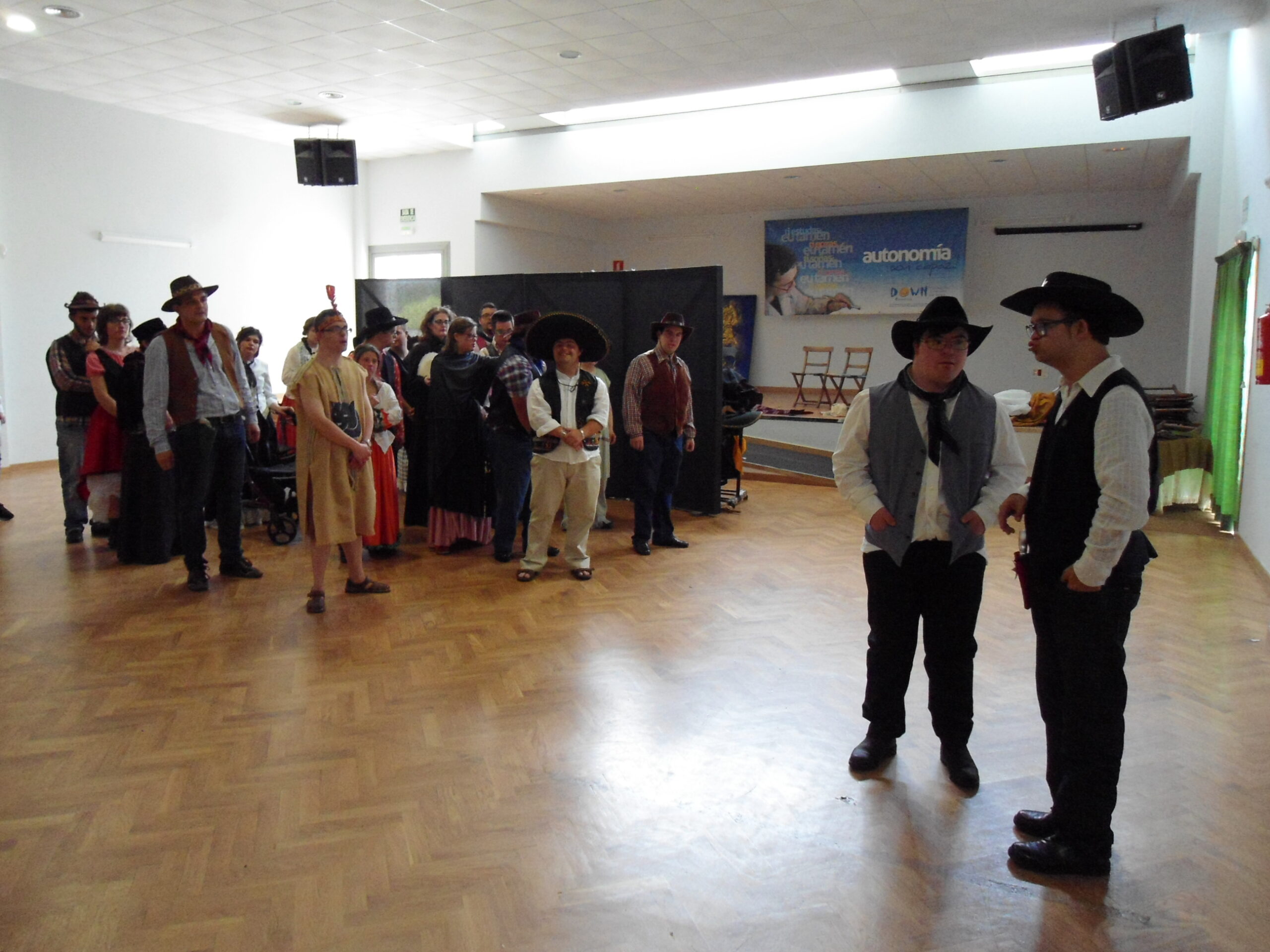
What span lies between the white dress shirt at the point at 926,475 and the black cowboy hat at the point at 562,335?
257cm

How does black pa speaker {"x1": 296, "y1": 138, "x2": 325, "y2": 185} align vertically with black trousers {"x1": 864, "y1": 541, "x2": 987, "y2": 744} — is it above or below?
above

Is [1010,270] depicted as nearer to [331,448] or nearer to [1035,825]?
[331,448]

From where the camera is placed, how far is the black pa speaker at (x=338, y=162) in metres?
10.7

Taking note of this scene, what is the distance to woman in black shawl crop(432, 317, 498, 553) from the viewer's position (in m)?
5.91

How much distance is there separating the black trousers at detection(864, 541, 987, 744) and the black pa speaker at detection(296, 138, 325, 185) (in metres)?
9.87

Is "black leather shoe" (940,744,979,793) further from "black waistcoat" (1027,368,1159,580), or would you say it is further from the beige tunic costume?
the beige tunic costume

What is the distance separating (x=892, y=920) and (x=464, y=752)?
153 centimetres

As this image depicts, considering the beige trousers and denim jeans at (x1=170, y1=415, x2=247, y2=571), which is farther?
the beige trousers

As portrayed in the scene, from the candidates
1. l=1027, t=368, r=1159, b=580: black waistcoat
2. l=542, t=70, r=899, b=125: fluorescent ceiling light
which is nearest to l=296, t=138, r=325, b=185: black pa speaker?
l=542, t=70, r=899, b=125: fluorescent ceiling light

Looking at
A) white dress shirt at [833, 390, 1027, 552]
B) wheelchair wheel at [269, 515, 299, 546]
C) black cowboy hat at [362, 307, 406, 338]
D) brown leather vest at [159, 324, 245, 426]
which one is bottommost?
wheelchair wheel at [269, 515, 299, 546]

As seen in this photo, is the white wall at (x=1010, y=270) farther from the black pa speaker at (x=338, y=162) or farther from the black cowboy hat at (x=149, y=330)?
the black cowboy hat at (x=149, y=330)

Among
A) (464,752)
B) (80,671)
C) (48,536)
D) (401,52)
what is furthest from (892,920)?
(401,52)

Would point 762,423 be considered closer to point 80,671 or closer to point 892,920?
point 80,671

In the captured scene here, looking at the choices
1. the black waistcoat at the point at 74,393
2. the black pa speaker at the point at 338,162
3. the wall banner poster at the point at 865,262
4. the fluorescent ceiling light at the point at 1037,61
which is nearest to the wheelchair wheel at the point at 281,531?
the black waistcoat at the point at 74,393
